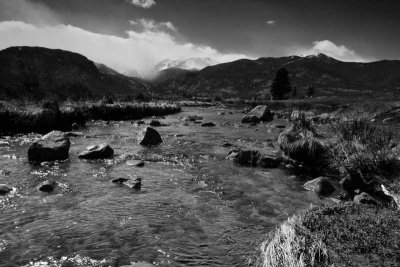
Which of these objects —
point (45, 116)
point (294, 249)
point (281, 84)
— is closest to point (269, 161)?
point (294, 249)

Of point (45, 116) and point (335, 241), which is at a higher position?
point (45, 116)

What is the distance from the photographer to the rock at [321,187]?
16.3m

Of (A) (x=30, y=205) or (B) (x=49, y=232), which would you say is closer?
(B) (x=49, y=232)

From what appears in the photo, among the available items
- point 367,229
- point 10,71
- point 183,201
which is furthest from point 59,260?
point 10,71

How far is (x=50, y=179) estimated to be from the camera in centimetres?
1702

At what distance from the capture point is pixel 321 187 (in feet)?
54.0

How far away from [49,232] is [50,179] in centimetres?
653

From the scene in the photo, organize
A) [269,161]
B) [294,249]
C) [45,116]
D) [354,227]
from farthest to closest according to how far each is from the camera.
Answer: [45,116] → [269,161] → [354,227] → [294,249]

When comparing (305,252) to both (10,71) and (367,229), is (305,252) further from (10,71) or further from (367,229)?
(10,71)

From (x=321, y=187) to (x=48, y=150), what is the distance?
16.3 meters

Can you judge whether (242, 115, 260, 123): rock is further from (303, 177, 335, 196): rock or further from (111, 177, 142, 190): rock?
(111, 177, 142, 190): rock

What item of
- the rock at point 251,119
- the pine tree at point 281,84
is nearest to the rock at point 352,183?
the rock at point 251,119

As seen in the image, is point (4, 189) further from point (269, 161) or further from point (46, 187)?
point (269, 161)

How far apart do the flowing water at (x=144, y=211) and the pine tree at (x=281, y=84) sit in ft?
294
